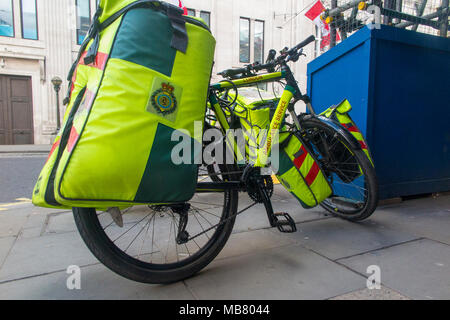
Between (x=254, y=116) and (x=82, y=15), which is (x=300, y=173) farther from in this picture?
(x=82, y=15)

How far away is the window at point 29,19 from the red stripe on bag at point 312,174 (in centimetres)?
1680

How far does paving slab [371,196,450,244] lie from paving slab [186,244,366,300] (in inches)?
39.1

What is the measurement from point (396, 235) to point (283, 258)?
3.22 ft

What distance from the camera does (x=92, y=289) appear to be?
5.25 feet

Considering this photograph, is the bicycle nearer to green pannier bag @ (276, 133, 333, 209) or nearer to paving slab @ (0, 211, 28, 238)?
green pannier bag @ (276, 133, 333, 209)

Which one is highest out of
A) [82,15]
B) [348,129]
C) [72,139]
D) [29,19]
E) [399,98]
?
[82,15]

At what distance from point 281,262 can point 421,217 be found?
1623mm

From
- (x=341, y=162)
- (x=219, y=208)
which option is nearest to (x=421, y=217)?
(x=341, y=162)

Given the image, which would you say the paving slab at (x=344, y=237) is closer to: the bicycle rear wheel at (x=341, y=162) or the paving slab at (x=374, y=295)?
the bicycle rear wheel at (x=341, y=162)

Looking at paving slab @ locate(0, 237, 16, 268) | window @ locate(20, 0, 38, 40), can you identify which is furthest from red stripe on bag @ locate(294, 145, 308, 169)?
window @ locate(20, 0, 38, 40)

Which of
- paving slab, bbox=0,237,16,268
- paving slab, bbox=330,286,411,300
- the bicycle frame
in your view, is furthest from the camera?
paving slab, bbox=0,237,16,268

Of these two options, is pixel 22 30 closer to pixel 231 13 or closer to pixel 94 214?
pixel 231 13

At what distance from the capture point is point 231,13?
17266mm

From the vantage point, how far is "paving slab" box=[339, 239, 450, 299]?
152cm
